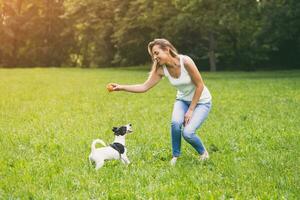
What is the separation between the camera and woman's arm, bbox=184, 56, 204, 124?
8.56m

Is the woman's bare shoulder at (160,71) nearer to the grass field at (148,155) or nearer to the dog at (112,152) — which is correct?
the dog at (112,152)

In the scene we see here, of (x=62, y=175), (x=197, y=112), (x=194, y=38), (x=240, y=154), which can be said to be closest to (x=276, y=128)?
(x=240, y=154)

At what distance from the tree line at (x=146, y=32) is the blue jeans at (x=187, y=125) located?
92.4 ft

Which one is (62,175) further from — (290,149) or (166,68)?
(290,149)

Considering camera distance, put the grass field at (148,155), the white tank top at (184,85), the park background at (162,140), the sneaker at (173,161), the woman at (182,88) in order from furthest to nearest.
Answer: the sneaker at (173,161), the white tank top at (184,85), the woman at (182,88), the park background at (162,140), the grass field at (148,155)

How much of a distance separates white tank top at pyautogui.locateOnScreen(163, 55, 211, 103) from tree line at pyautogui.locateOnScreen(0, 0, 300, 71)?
28091mm

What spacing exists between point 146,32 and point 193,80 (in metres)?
48.0

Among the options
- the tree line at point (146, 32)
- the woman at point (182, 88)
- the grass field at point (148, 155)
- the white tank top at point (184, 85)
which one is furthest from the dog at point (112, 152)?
the tree line at point (146, 32)

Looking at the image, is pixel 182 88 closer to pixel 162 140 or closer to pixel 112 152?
pixel 112 152

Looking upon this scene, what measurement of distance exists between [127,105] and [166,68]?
10.7m

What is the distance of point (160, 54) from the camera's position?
8438 mm

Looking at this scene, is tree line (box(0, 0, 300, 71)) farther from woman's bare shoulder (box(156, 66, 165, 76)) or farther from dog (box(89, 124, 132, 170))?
dog (box(89, 124, 132, 170))

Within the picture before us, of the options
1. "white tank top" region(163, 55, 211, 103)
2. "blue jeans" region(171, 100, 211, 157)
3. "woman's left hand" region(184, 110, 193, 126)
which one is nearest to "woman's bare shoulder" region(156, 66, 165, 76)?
"white tank top" region(163, 55, 211, 103)

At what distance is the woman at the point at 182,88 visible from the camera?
8.48 metres
